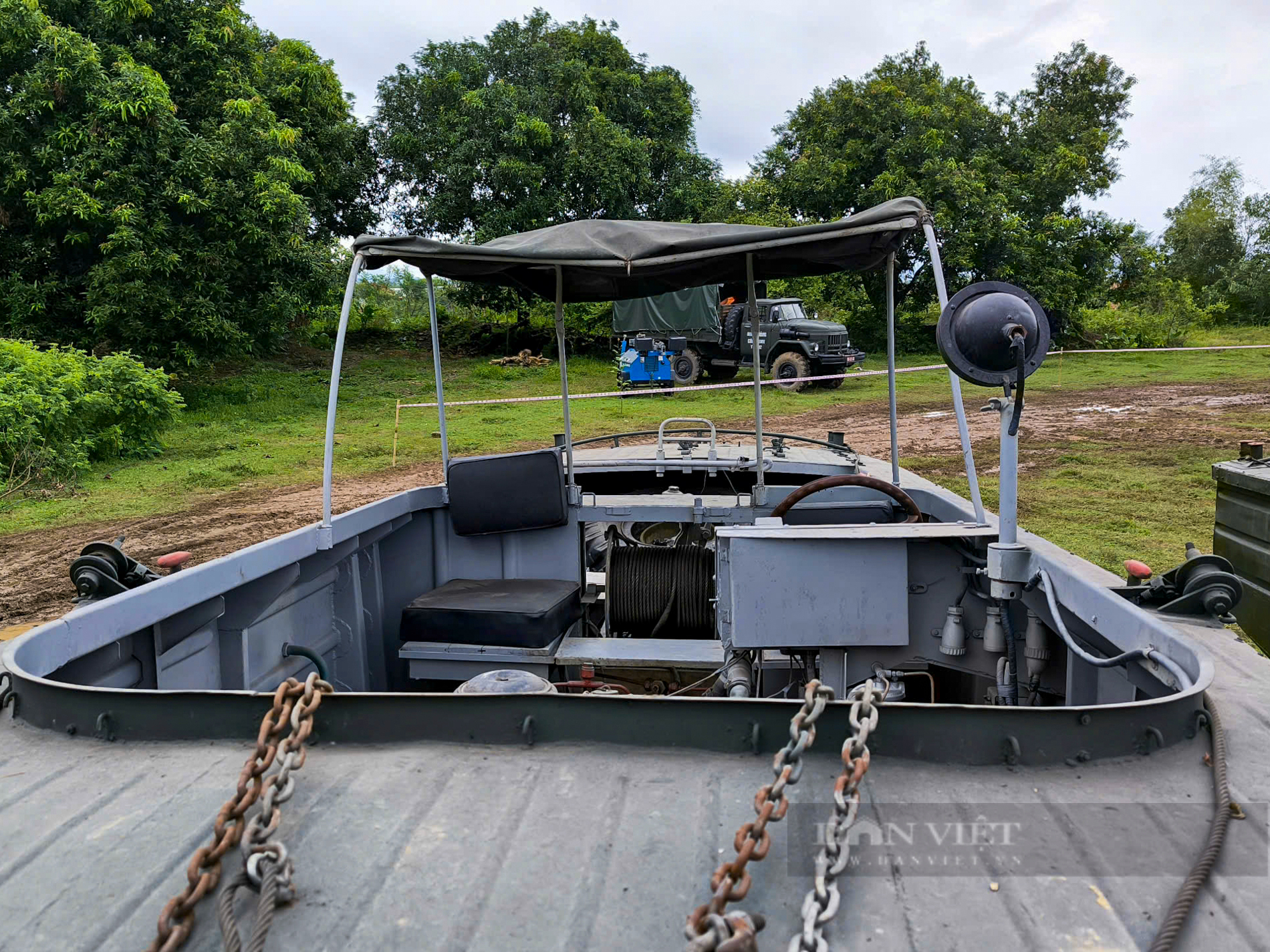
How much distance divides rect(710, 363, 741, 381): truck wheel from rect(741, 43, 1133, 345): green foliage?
4725 millimetres

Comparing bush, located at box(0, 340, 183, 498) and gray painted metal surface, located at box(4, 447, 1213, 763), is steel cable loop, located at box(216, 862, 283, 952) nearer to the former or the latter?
gray painted metal surface, located at box(4, 447, 1213, 763)

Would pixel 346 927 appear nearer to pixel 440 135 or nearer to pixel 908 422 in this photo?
pixel 908 422

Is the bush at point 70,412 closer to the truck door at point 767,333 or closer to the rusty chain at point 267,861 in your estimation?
the rusty chain at point 267,861

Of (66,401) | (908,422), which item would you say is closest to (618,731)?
(66,401)

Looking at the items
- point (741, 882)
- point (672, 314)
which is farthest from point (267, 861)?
point (672, 314)

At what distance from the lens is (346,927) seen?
134cm

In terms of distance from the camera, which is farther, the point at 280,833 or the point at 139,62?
the point at 139,62

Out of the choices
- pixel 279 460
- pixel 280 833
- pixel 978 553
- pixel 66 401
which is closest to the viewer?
pixel 280 833

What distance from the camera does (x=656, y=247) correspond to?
346cm

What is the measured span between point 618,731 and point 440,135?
2106 cm

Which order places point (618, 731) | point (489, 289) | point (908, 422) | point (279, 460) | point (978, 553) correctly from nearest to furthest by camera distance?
point (618, 731) < point (978, 553) < point (279, 460) < point (908, 422) < point (489, 289)

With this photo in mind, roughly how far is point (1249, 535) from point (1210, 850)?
316 centimetres

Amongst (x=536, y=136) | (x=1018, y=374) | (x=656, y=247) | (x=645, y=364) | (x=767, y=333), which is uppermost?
(x=536, y=136)

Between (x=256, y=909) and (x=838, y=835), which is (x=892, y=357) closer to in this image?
(x=838, y=835)
